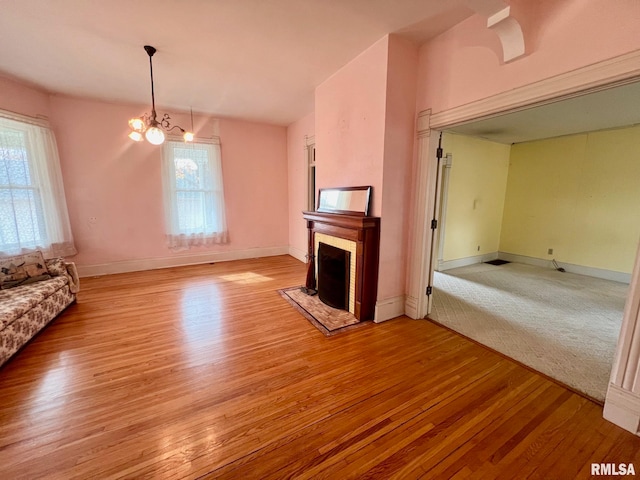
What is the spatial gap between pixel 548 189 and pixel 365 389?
566cm

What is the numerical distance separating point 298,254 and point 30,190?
4280mm

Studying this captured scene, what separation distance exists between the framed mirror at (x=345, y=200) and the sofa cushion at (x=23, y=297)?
3.15m

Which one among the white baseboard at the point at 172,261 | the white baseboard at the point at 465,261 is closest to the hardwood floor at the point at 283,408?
the white baseboard at the point at 172,261

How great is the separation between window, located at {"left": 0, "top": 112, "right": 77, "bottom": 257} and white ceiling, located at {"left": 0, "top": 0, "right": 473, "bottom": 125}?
0.70m

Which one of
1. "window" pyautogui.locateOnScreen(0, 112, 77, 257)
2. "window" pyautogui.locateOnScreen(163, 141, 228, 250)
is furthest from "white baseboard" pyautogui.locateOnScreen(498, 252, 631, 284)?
"window" pyautogui.locateOnScreen(0, 112, 77, 257)

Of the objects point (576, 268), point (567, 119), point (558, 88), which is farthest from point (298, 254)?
point (576, 268)

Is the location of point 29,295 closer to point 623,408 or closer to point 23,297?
point 23,297

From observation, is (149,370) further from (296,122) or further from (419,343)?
(296,122)

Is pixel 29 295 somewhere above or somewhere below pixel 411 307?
above

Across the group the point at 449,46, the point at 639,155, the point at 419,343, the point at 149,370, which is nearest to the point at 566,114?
the point at 639,155

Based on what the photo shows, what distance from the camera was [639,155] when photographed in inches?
161

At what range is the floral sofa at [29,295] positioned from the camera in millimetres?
2170

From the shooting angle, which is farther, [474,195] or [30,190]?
[474,195]

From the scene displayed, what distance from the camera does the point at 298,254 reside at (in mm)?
5711
